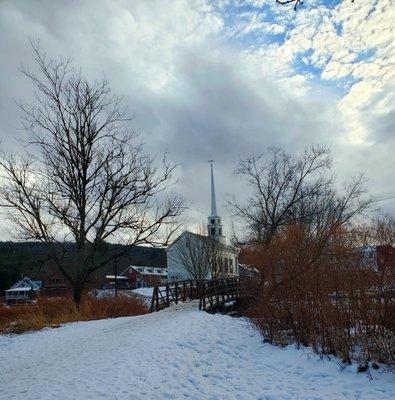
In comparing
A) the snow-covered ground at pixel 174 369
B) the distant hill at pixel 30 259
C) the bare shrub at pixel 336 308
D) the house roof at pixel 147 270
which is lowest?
the snow-covered ground at pixel 174 369

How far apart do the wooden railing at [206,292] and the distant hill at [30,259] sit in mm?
4457

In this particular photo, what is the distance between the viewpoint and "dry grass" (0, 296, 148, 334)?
57.5 feet

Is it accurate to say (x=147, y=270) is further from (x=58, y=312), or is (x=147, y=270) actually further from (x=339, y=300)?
(x=339, y=300)

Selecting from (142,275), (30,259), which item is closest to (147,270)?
(142,275)

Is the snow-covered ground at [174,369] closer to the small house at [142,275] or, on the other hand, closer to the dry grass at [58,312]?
the dry grass at [58,312]

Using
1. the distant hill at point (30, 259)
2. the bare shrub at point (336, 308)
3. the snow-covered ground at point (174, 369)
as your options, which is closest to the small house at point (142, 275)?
the distant hill at point (30, 259)

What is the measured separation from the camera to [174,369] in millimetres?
9070

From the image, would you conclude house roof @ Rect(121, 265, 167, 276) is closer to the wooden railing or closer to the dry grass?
the wooden railing

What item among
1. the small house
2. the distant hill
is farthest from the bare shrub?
the small house

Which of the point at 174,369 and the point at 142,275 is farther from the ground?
the point at 142,275

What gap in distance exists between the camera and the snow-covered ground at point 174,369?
7742mm

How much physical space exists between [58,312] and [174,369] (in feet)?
43.0

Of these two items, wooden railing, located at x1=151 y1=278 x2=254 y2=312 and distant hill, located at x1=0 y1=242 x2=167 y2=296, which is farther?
distant hill, located at x1=0 y1=242 x2=167 y2=296

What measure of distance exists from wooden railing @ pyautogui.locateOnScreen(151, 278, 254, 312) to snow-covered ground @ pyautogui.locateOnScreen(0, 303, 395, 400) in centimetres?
492
